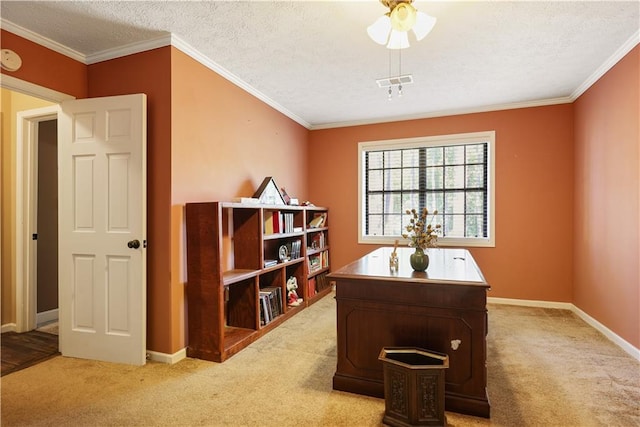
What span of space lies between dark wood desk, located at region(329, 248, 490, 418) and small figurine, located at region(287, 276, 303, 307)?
5.88ft

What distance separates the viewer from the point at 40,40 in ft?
8.56

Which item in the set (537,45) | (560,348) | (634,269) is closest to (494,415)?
(560,348)

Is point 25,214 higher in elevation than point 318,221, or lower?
higher

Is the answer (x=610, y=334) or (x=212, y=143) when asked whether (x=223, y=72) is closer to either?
(x=212, y=143)

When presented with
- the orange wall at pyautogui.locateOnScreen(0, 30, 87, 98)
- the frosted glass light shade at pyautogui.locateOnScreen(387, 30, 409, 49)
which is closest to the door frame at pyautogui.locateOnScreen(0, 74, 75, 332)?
the orange wall at pyautogui.locateOnScreen(0, 30, 87, 98)

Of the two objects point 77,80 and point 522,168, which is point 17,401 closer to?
point 77,80

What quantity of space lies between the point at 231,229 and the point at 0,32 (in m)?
2.26

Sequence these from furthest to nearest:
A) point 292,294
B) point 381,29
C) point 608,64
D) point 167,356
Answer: point 292,294 → point 608,64 → point 167,356 → point 381,29

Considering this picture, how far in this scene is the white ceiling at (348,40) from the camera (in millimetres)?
2309

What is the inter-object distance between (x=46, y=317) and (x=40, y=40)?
2864 mm

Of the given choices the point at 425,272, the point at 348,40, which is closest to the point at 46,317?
the point at 425,272

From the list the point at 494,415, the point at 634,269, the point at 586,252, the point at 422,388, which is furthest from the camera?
the point at 586,252

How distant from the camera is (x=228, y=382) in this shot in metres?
2.38

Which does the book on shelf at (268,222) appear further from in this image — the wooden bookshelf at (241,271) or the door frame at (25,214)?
the door frame at (25,214)
